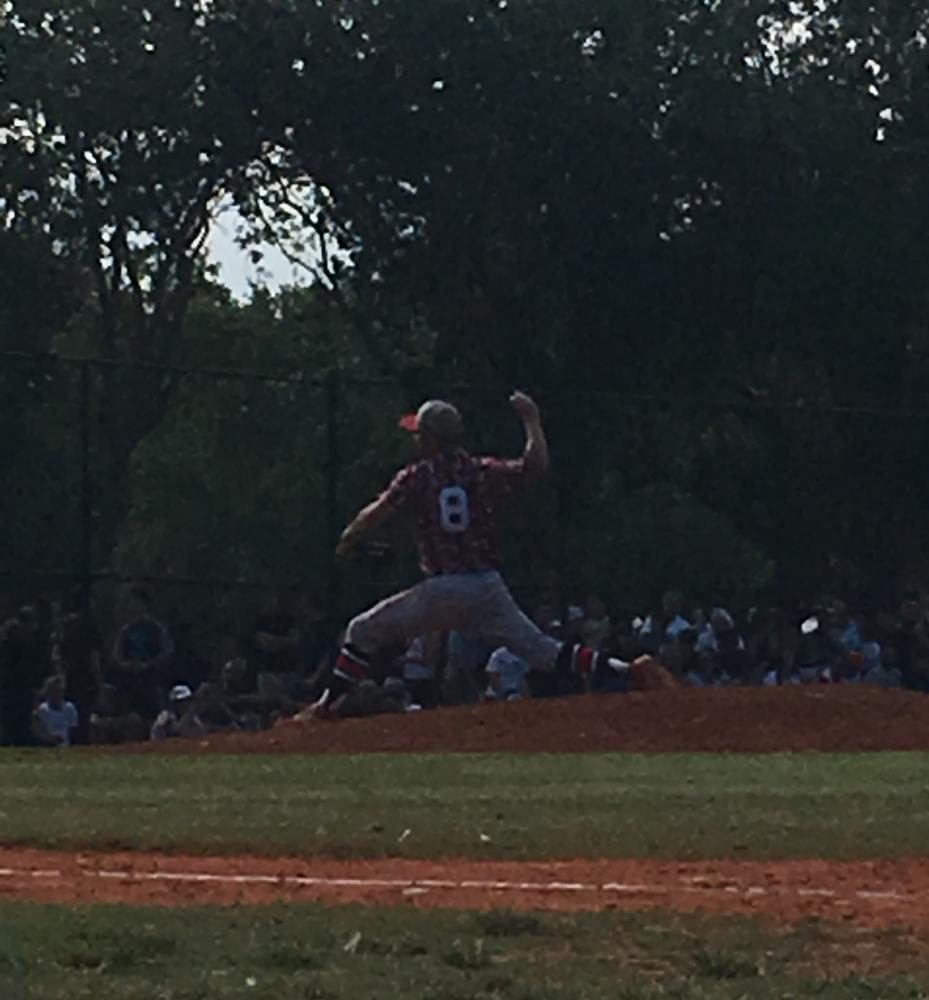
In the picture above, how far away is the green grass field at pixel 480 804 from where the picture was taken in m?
10.0

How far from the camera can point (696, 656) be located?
963 inches

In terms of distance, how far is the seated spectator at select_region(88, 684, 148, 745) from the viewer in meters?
20.7

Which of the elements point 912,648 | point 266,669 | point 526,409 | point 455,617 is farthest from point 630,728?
point 912,648

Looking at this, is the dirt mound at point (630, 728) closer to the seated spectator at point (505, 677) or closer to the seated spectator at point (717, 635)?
the seated spectator at point (505, 677)

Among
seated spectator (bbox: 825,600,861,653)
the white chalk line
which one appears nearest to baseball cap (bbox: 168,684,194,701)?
seated spectator (bbox: 825,600,861,653)

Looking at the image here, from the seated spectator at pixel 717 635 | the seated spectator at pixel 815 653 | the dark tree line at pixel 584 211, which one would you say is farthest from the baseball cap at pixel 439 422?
the dark tree line at pixel 584 211

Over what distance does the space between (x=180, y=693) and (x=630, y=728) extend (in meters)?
5.19

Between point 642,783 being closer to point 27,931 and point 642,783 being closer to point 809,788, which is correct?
point 809,788

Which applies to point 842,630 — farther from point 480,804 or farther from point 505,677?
point 480,804

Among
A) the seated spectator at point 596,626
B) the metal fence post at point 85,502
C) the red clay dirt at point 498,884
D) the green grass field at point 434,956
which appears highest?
the metal fence post at point 85,502

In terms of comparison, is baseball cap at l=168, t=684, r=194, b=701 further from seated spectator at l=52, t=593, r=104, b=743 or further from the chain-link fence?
the chain-link fence

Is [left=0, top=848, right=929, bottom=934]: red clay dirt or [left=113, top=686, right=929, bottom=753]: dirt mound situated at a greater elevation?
[left=0, top=848, right=929, bottom=934]: red clay dirt

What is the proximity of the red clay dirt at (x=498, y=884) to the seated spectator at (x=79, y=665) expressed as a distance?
10982 millimetres

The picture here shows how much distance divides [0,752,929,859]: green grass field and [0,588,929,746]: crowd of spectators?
3.93m
